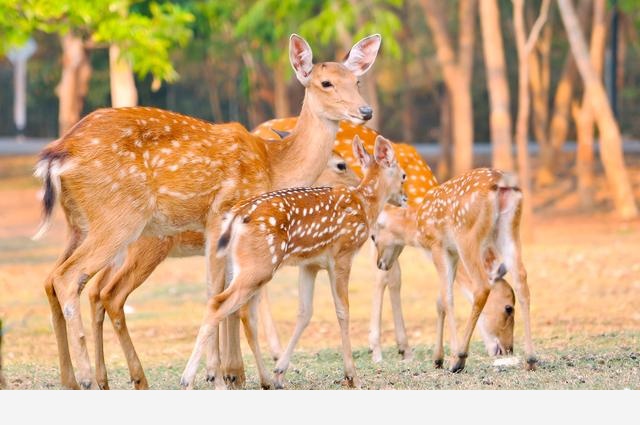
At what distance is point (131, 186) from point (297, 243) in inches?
38.3

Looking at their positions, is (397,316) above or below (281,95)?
below

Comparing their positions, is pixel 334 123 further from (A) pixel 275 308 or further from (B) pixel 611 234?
(B) pixel 611 234

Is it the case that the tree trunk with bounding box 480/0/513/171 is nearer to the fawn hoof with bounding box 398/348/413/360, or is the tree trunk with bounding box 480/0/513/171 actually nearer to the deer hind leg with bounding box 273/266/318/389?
the fawn hoof with bounding box 398/348/413/360

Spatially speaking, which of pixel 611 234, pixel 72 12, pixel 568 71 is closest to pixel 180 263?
pixel 72 12

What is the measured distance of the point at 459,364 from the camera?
8.50 meters

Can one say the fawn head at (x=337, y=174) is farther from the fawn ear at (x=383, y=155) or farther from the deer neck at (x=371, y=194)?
the deer neck at (x=371, y=194)

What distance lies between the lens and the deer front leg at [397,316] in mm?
9867

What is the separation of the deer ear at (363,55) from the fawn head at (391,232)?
1.00 meters

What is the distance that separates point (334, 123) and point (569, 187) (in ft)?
65.7

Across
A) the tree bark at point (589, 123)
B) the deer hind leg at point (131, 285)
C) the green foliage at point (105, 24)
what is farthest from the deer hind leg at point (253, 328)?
the tree bark at point (589, 123)

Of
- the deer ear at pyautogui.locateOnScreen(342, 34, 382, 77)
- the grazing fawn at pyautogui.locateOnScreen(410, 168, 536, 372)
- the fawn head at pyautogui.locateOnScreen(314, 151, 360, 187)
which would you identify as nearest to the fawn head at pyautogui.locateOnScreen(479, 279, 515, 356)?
the grazing fawn at pyautogui.locateOnScreen(410, 168, 536, 372)

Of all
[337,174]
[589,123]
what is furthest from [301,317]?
[589,123]

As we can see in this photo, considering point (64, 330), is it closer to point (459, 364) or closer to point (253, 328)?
point (253, 328)

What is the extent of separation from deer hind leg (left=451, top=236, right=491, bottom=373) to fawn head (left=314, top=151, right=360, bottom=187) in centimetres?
124
